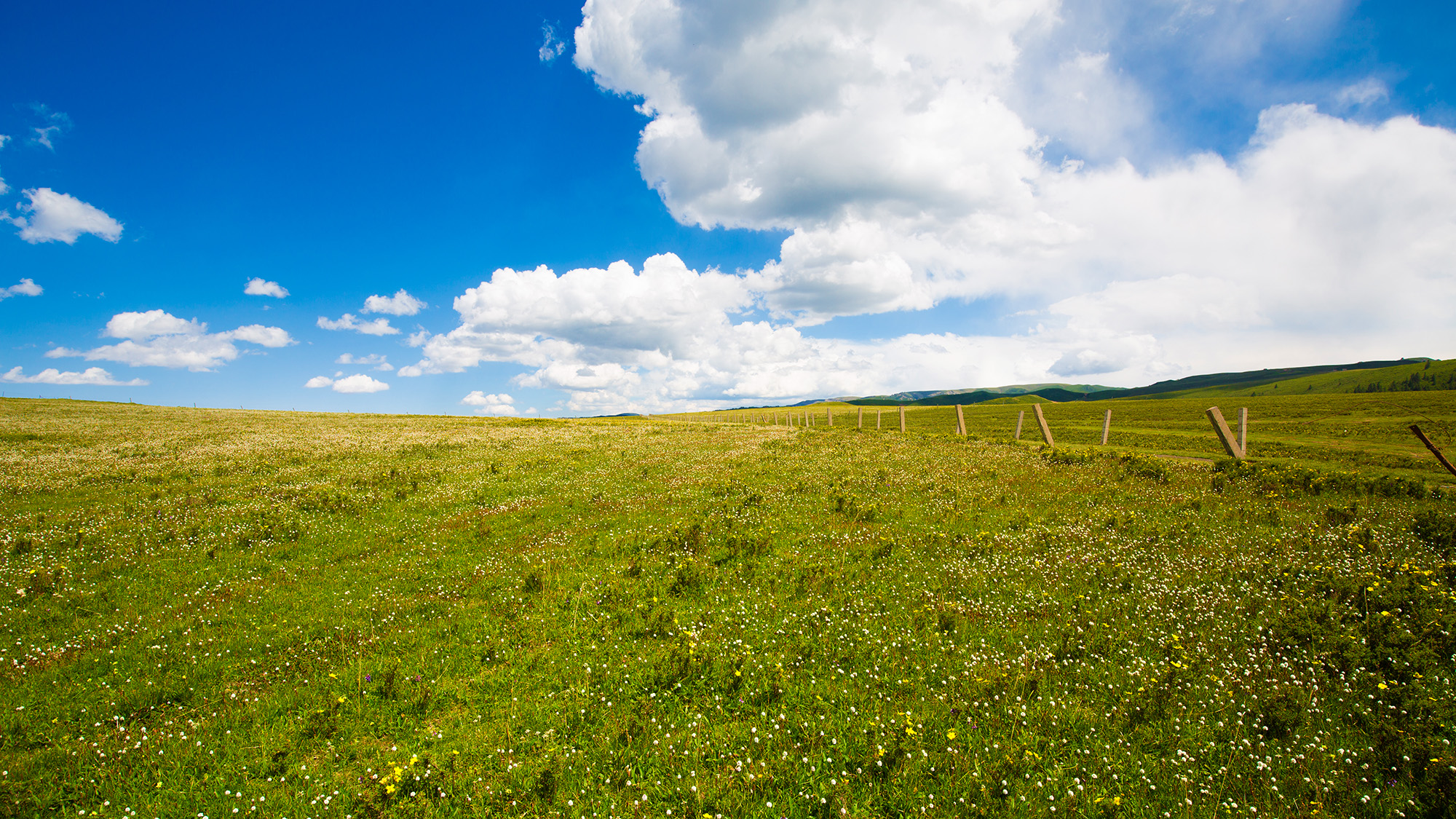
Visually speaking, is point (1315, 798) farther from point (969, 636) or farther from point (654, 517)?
point (654, 517)

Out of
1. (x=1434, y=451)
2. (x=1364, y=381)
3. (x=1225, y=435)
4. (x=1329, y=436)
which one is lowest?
(x=1329, y=436)

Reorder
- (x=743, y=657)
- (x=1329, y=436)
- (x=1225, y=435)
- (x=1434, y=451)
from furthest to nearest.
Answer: (x=1329, y=436), (x=1225, y=435), (x=743, y=657), (x=1434, y=451)

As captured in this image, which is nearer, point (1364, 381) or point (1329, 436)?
point (1329, 436)

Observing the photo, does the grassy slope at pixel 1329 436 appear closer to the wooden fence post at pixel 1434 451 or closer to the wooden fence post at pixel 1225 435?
the wooden fence post at pixel 1225 435

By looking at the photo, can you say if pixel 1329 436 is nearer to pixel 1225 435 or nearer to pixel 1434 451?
pixel 1225 435

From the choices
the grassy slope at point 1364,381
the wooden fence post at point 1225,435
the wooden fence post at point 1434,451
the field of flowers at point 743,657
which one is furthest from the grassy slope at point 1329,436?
the grassy slope at point 1364,381

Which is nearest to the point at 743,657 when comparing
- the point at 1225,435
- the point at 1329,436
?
the point at 1225,435

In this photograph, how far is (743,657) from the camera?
27.6ft

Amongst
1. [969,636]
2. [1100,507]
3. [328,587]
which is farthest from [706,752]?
[1100,507]

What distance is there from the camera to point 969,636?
9.03 m

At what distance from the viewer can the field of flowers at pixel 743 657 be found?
591cm

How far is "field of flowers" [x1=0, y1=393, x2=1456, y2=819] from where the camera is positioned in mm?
5906

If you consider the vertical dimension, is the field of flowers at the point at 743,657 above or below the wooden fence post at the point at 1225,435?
below

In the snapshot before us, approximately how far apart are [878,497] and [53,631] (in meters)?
19.9
